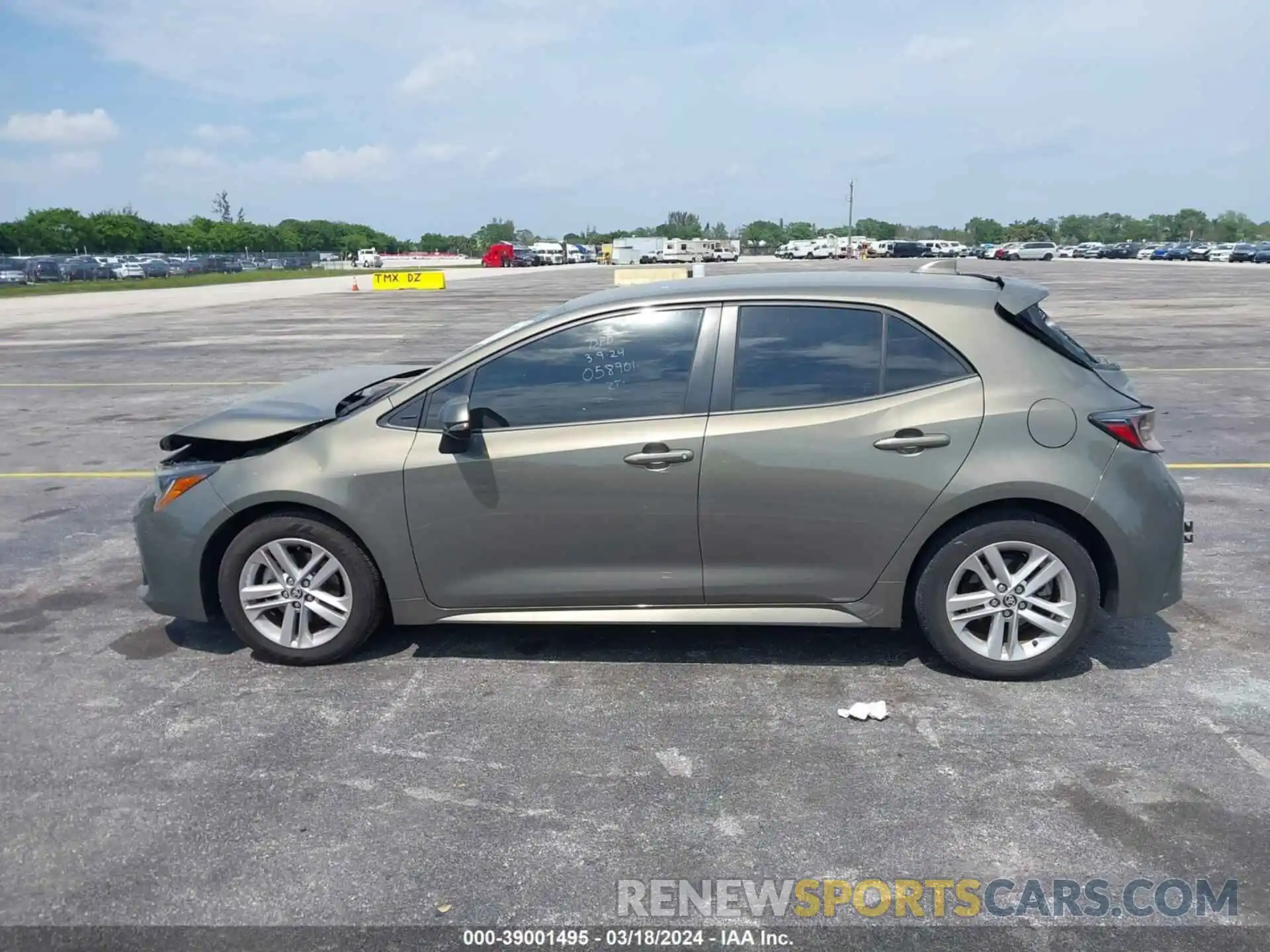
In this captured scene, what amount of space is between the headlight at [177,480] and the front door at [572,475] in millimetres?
1000

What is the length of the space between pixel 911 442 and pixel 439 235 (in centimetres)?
15841

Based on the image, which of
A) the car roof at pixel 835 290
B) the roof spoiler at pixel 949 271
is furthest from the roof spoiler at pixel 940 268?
the car roof at pixel 835 290

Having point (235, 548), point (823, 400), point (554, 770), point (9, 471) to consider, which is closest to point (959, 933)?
point (554, 770)

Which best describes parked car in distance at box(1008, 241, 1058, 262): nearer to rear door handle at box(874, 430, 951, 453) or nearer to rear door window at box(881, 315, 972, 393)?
rear door window at box(881, 315, 972, 393)

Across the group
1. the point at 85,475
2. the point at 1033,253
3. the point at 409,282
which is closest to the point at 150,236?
the point at 409,282

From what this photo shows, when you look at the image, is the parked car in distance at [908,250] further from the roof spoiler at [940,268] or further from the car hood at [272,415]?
the car hood at [272,415]

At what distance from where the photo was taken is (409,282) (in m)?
49.7

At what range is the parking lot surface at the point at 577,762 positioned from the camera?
3.18 metres

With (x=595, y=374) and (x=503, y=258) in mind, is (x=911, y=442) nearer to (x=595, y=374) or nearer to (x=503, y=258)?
(x=595, y=374)

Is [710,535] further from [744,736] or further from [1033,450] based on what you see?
[1033,450]

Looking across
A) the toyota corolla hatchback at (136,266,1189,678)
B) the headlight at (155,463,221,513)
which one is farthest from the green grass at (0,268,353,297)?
the toyota corolla hatchback at (136,266,1189,678)

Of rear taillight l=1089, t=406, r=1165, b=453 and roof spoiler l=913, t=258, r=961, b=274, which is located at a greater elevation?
roof spoiler l=913, t=258, r=961, b=274

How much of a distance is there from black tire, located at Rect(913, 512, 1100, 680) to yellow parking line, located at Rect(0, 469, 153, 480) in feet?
22.4

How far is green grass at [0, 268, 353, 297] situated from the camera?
47.9 metres
